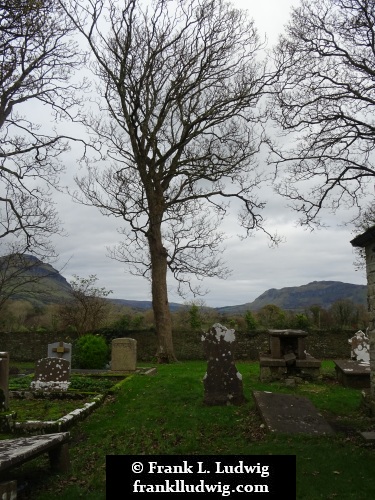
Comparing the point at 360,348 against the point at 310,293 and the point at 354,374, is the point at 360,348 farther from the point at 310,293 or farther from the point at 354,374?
the point at 310,293

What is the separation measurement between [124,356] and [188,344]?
23.7 ft

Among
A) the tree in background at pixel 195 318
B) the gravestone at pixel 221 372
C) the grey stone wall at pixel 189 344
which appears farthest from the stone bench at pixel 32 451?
the tree in background at pixel 195 318

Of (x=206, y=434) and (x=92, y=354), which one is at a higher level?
(x=92, y=354)

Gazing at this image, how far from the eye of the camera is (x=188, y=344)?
75.6 ft

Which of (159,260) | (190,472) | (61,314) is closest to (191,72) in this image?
(159,260)

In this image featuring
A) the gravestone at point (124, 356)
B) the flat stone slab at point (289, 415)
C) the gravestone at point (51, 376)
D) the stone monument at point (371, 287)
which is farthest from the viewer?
the gravestone at point (124, 356)

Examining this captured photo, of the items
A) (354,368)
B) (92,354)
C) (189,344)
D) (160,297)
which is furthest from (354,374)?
(189,344)

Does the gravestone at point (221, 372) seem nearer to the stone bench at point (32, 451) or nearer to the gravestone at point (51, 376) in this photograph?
the gravestone at point (51, 376)

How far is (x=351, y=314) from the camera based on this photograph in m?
26.1

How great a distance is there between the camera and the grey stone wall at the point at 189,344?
22.3 meters

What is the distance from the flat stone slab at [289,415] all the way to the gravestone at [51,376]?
4.86 meters

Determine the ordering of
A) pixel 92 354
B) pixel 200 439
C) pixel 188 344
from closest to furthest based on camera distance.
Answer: pixel 200 439 < pixel 92 354 < pixel 188 344

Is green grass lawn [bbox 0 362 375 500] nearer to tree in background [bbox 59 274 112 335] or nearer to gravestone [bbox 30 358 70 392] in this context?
gravestone [bbox 30 358 70 392]

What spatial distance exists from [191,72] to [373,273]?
576 inches
